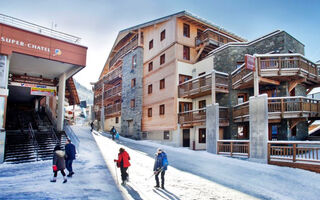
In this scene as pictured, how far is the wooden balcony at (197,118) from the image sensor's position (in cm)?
1892

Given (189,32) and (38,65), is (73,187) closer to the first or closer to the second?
(38,65)

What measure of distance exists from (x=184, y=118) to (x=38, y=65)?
1367 cm

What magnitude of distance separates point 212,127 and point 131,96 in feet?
50.1

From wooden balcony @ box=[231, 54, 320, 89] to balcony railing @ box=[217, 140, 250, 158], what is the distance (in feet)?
16.3

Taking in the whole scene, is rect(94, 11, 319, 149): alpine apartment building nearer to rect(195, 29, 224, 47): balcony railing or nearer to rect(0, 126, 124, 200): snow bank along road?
rect(195, 29, 224, 47): balcony railing

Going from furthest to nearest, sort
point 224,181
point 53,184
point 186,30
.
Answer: point 186,30, point 224,181, point 53,184

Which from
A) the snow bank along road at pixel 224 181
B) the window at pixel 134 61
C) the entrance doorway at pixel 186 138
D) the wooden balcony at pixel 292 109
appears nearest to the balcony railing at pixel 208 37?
the window at pixel 134 61

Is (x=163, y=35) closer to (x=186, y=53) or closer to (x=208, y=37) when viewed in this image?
(x=186, y=53)


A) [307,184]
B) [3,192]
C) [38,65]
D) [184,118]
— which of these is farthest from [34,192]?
[184,118]

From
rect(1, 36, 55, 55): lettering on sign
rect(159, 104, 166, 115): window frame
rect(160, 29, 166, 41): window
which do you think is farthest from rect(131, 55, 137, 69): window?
rect(1, 36, 55, 55): lettering on sign

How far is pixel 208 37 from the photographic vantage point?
23.1 m

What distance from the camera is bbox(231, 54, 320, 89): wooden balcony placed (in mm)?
15406

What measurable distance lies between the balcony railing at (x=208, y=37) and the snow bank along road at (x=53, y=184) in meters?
17.3

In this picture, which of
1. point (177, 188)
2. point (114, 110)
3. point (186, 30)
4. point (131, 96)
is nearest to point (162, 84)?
point (131, 96)
